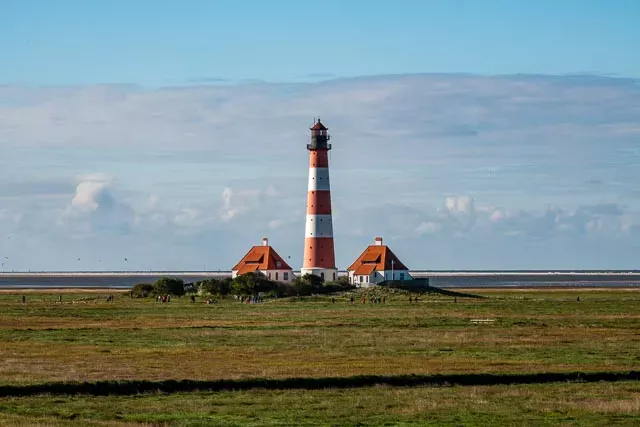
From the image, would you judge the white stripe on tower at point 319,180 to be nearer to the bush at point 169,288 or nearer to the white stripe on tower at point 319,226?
the white stripe on tower at point 319,226

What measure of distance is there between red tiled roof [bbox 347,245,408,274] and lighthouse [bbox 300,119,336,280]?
8.06 m

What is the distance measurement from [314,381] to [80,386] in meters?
7.42

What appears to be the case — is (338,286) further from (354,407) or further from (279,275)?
(354,407)

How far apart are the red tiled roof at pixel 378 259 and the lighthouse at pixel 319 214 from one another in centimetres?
806

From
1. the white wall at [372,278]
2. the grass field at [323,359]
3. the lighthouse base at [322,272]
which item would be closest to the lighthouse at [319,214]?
the lighthouse base at [322,272]

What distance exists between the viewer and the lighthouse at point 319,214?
107375 mm

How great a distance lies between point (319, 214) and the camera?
107 meters

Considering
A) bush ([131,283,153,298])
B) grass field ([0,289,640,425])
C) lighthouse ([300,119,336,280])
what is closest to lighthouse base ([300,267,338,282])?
lighthouse ([300,119,336,280])

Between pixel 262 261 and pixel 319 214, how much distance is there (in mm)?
14556

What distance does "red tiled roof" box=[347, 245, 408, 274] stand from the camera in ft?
385

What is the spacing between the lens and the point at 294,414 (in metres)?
32.9

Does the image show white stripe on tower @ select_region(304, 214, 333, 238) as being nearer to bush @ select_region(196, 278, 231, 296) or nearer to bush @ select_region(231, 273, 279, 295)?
bush @ select_region(231, 273, 279, 295)

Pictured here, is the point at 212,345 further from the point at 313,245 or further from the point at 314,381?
the point at 313,245

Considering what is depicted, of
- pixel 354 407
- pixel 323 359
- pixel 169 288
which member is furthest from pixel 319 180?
pixel 354 407
